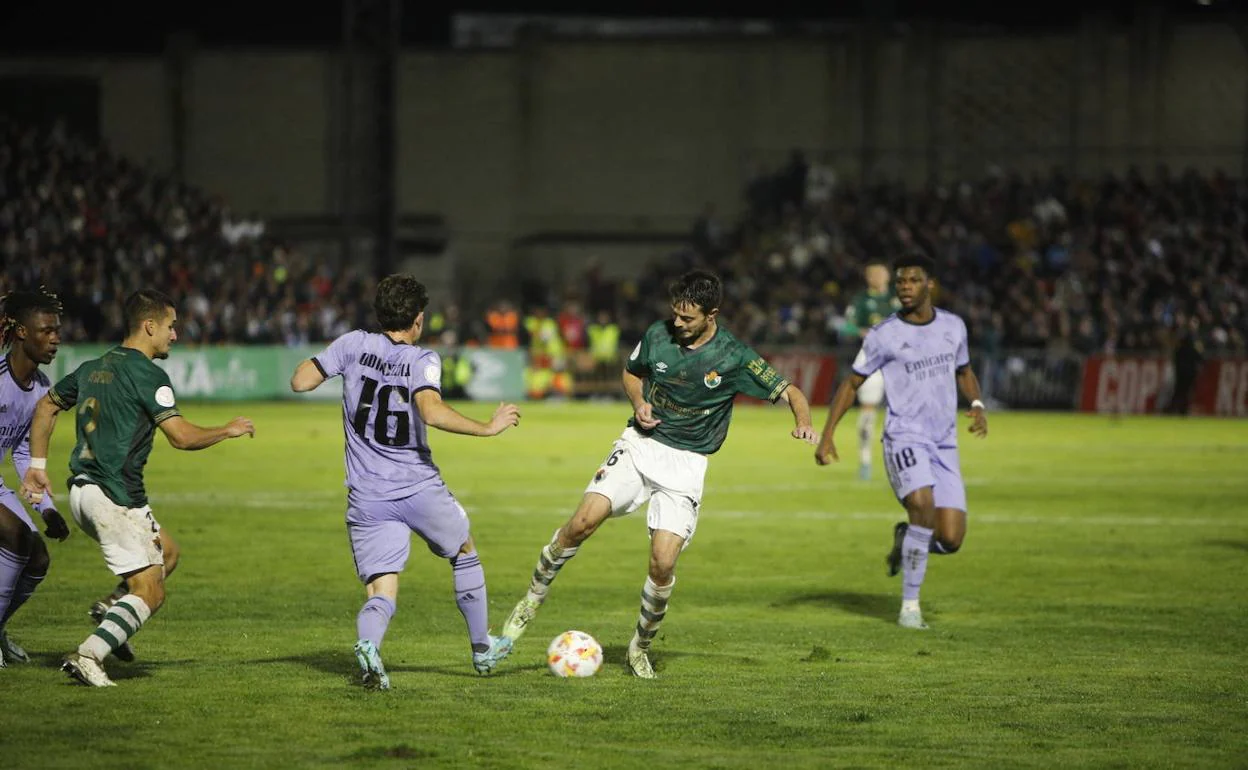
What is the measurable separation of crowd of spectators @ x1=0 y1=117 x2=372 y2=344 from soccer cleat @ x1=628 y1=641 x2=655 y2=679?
32181 mm

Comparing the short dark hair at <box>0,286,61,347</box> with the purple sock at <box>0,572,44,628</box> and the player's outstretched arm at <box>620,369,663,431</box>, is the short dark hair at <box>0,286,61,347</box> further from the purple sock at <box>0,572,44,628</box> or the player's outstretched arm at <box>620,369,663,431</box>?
the player's outstretched arm at <box>620,369,663,431</box>

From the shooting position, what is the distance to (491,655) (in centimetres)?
1009

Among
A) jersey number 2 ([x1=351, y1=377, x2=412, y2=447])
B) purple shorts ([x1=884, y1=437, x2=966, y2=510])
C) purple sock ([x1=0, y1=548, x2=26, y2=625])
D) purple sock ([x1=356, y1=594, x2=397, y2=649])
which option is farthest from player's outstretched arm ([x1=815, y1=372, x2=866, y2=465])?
purple sock ([x1=0, y1=548, x2=26, y2=625])

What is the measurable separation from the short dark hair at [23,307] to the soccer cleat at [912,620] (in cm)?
591

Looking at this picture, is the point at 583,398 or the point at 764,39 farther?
the point at 764,39

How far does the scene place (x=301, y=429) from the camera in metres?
32.1

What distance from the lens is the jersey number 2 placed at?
9.49 m

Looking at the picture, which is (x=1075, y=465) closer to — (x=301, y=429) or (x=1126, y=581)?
(x=1126, y=581)

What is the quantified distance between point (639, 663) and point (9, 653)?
3.57m

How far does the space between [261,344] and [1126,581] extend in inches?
1199

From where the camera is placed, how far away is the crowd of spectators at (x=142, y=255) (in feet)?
139

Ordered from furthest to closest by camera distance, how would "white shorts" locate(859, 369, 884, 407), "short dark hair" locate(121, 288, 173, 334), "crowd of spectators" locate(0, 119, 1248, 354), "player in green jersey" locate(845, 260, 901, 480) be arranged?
"crowd of spectators" locate(0, 119, 1248, 354)
"white shorts" locate(859, 369, 884, 407)
"player in green jersey" locate(845, 260, 901, 480)
"short dark hair" locate(121, 288, 173, 334)

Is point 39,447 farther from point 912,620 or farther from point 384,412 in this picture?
point 912,620

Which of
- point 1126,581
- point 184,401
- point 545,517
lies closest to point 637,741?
point 1126,581
